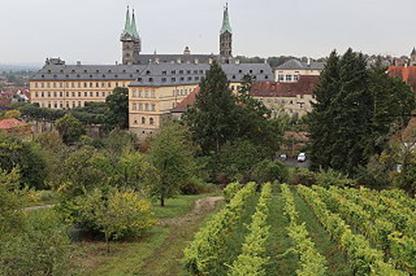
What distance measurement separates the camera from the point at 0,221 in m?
19.2

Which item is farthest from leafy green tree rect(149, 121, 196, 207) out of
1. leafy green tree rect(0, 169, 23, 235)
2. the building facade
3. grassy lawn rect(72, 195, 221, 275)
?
the building facade

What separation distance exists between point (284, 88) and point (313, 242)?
67.4 meters

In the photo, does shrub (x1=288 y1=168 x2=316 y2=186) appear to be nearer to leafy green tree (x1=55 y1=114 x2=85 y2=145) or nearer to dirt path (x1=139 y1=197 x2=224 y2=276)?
dirt path (x1=139 y1=197 x2=224 y2=276)

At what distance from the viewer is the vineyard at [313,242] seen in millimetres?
16297

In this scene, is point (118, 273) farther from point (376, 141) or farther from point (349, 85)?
point (349, 85)

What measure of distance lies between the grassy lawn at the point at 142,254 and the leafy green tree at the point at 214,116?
21714 millimetres

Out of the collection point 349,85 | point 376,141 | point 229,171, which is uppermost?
point 349,85

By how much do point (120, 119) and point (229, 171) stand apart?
4185cm

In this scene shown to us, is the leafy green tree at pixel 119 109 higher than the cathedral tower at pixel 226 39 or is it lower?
lower

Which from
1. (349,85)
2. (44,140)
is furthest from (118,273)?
(44,140)

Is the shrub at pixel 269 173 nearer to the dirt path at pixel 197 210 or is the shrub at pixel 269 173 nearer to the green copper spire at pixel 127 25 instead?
the dirt path at pixel 197 210

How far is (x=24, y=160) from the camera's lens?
39312 mm

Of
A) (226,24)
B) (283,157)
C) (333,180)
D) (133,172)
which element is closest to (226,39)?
(226,24)

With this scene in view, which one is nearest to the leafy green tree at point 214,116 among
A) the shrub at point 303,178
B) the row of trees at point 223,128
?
the row of trees at point 223,128
